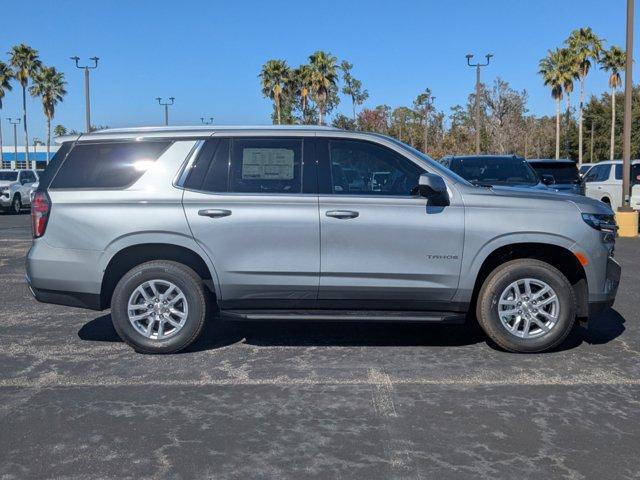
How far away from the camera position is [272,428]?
4234 mm

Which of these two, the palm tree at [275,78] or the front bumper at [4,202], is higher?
the palm tree at [275,78]

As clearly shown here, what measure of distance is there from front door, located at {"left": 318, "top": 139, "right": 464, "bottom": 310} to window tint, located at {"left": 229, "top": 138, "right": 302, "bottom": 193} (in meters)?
0.38

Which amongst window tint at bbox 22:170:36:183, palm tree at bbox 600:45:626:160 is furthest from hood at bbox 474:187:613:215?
palm tree at bbox 600:45:626:160

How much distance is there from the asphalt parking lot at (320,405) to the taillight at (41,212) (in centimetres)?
110

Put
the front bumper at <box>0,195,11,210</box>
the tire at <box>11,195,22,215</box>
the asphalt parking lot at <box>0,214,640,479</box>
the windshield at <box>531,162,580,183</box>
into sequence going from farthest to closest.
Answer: the tire at <box>11,195,22,215</box>
the front bumper at <box>0,195,11,210</box>
the windshield at <box>531,162,580,183</box>
the asphalt parking lot at <box>0,214,640,479</box>

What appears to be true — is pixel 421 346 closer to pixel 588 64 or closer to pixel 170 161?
pixel 170 161

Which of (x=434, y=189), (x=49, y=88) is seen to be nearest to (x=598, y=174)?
(x=434, y=189)

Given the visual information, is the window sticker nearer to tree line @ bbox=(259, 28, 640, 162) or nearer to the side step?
the side step

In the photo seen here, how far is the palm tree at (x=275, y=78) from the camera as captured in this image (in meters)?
50.6

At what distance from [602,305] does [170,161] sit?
12.7 feet

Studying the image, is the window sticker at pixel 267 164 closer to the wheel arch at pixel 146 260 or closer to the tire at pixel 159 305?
the wheel arch at pixel 146 260

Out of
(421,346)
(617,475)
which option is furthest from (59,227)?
(617,475)

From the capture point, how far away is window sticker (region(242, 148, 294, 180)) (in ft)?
19.3

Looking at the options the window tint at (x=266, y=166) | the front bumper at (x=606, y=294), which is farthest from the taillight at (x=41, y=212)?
the front bumper at (x=606, y=294)
